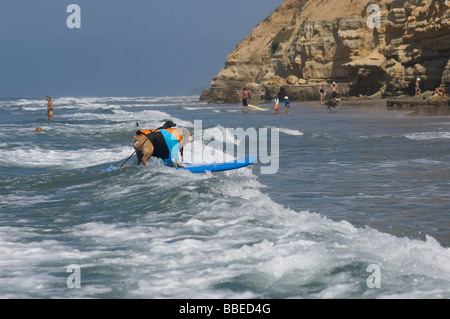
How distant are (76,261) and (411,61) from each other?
3566 centimetres

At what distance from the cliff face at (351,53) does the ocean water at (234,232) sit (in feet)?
78.8

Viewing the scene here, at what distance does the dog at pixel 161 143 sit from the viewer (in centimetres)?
1027

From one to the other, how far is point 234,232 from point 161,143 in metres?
4.48

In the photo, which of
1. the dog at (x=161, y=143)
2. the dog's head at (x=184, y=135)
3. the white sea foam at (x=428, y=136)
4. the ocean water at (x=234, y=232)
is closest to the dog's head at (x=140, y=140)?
the dog at (x=161, y=143)

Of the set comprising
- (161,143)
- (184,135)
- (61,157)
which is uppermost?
(184,135)

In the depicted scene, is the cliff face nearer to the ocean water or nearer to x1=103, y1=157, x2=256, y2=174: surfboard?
x1=103, y1=157, x2=256, y2=174: surfboard

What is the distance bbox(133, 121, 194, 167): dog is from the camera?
10.3 meters

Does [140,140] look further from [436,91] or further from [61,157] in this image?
[436,91]

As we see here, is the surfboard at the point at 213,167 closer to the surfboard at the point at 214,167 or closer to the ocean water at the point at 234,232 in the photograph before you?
the surfboard at the point at 214,167

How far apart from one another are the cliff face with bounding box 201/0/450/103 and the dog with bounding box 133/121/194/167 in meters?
24.4

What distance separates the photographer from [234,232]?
6348mm

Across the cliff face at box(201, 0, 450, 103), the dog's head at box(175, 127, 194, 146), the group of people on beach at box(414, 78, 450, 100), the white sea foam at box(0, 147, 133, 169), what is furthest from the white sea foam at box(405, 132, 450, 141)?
the group of people on beach at box(414, 78, 450, 100)

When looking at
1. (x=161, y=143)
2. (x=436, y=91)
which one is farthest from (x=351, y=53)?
(x=161, y=143)

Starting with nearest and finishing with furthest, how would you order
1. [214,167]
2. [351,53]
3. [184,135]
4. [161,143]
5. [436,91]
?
[161,143]
[184,135]
[214,167]
[436,91]
[351,53]
